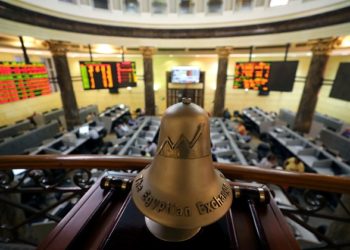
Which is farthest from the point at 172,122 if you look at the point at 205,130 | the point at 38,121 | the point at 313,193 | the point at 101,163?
the point at 38,121

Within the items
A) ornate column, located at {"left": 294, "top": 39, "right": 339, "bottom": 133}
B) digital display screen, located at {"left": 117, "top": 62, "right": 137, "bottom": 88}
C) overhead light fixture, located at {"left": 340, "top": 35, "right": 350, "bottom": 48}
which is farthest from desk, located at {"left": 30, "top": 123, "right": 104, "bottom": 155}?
overhead light fixture, located at {"left": 340, "top": 35, "right": 350, "bottom": 48}

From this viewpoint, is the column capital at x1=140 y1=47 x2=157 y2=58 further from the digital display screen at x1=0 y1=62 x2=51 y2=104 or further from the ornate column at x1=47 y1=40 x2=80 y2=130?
the digital display screen at x1=0 y1=62 x2=51 y2=104

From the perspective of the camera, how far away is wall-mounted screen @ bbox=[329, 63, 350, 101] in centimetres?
→ 588

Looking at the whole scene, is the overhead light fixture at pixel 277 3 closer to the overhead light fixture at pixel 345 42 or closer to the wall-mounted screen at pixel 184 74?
the overhead light fixture at pixel 345 42

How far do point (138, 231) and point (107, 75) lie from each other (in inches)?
304

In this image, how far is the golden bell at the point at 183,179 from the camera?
2.19 ft

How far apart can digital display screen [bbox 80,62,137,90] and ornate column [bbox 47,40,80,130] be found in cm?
143

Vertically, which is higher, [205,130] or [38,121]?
[205,130]

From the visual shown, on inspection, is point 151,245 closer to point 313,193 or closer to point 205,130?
point 205,130

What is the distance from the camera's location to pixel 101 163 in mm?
1465

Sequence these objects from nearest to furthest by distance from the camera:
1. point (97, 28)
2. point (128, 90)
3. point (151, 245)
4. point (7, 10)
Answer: point (151, 245)
point (7, 10)
point (97, 28)
point (128, 90)

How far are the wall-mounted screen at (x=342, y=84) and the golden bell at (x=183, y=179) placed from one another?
7413 mm

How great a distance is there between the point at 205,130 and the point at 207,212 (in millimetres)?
296

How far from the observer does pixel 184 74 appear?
13.6m
